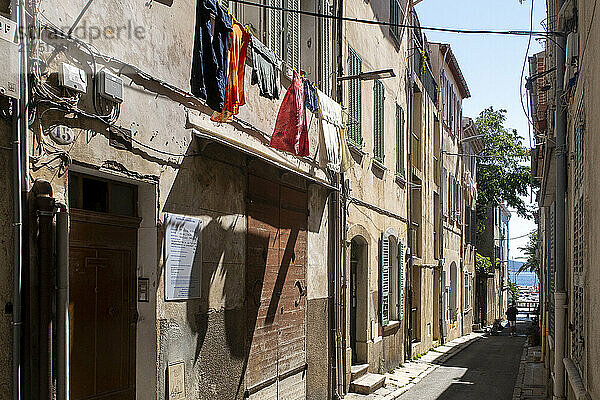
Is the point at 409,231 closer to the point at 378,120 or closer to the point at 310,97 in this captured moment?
the point at 378,120

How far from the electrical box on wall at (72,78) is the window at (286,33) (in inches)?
173

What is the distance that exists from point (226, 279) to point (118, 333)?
197 cm

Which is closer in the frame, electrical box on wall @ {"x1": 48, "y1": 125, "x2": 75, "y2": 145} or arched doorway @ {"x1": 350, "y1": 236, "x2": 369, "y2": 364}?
electrical box on wall @ {"x1": 48, "y1": 125, "x2": 75, "y2": 145}

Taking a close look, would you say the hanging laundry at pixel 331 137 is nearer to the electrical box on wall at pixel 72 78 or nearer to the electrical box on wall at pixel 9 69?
the electrical box on wall at pixel 72 78

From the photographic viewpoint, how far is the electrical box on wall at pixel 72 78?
17.3 feet

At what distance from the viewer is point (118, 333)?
21.2 feet

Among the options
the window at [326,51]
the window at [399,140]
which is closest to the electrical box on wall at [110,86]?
the window at [326,51]

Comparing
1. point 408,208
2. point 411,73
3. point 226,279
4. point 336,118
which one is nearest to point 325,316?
point 336,118

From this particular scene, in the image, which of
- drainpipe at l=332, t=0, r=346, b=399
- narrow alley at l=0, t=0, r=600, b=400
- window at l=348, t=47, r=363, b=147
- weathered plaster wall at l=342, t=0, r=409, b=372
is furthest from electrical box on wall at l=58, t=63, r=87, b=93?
window at l=348, t=47, r=363, b=147

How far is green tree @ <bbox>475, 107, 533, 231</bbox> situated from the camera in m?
37.4

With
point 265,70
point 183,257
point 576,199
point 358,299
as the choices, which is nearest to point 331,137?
point 265,70

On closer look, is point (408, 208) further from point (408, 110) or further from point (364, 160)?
point (364, 160)

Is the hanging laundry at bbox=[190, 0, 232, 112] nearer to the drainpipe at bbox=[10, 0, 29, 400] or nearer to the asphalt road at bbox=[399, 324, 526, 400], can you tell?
the drainpipe at bbox=[10, 0, 29, 400]

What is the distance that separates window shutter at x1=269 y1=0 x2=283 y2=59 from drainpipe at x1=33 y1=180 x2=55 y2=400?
203 inches
